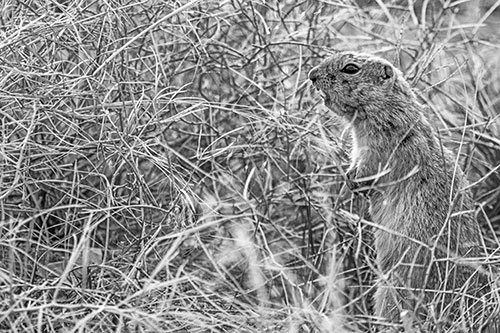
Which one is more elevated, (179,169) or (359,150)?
(359,150)

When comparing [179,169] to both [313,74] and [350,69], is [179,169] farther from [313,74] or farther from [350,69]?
[350,69]

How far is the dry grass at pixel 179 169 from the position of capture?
7.86 feet

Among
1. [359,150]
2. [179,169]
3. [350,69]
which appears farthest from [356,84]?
[179,169]

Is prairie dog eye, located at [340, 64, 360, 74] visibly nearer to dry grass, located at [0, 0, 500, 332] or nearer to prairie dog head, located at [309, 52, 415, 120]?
prairie dog head, located at [309, 52, 415, 120]

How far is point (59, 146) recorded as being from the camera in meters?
2.80

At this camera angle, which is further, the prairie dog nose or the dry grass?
the prairie dog nose

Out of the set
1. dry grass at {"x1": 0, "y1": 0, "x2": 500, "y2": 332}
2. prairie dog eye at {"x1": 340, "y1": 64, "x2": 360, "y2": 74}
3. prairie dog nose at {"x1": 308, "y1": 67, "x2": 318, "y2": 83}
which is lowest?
dry grass at {"x1": 0, "y1": 0, "x2": 500, "y2": 332}

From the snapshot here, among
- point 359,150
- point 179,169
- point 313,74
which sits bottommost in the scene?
point 179,169

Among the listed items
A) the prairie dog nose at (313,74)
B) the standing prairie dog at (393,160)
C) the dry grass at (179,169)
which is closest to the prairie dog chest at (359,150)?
the standing prairie dog at (393,160)

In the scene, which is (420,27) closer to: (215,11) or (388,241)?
(215,11)

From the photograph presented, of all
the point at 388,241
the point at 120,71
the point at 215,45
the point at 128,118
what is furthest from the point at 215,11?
the point at 388,241

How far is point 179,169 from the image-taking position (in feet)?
10.4

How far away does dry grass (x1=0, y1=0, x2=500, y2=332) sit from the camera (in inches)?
94.3

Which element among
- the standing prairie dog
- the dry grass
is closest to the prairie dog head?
the standing prairie dog
